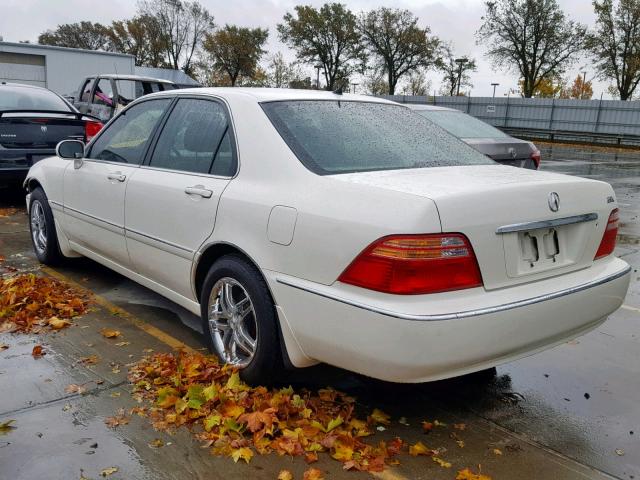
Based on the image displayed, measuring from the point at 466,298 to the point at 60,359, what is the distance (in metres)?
2.47

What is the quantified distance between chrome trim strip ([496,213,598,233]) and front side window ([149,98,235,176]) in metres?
1.50

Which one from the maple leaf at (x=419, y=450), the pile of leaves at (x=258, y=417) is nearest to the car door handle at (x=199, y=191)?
the pile of leaves at (x=258, y=417)

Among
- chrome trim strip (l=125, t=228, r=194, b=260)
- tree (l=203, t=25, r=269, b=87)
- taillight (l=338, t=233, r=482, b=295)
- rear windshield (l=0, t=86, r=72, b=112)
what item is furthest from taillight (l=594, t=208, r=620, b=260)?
tree (l=203, t=25, r=269, b=87)

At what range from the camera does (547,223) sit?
9.72 ft

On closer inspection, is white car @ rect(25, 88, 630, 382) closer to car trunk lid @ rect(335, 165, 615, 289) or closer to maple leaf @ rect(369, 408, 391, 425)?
car trunk lid @ rect(335, 165, 615, 289)

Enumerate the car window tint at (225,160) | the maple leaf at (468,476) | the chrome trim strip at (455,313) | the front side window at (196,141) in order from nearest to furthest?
the chrome trim strip at (455,313), the maple leaf at (468,476), the car window tint at (225,160), the front side window at (196,141)

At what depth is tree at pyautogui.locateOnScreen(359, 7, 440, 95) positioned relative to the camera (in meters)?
→ 54.1

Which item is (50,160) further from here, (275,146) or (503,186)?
(503,186)

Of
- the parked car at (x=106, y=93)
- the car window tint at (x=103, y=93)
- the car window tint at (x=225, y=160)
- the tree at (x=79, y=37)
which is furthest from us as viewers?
the tree at (x=79, y=37)

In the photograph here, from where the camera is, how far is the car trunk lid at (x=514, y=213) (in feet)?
8.96

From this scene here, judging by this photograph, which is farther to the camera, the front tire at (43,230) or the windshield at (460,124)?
the windshield at (460,124)

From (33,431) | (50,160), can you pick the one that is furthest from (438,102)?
(33,431)

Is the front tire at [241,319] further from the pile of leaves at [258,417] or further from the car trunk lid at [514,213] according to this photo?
the car trunk lid at [514,213]

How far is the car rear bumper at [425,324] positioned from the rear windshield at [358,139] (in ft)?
2.20
